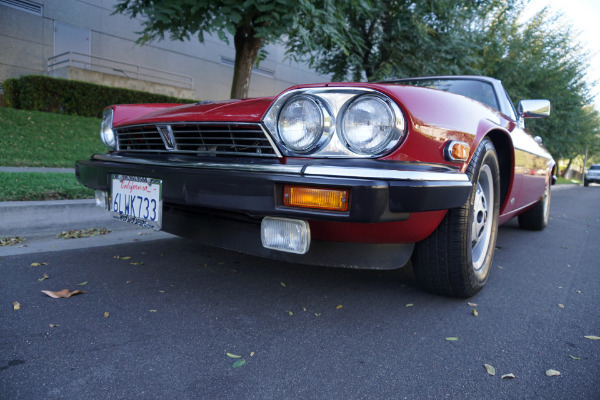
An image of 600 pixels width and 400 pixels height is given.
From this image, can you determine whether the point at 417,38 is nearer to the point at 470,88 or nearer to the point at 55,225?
the point at 470,88

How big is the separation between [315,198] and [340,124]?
322 millimetres

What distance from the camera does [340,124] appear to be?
1635 millimetres

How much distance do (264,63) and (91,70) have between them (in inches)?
285

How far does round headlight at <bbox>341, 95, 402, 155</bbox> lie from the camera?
1604mm

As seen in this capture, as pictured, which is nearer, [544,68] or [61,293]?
[61,293]

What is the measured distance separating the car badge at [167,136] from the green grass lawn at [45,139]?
4.40 meters

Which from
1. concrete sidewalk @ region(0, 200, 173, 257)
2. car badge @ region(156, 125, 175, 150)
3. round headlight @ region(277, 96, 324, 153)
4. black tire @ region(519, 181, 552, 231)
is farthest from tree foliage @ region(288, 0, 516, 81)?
round headlight @ region(277, 96, 324, 153)

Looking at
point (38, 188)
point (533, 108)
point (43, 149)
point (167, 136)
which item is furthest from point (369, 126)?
point (43, 149)

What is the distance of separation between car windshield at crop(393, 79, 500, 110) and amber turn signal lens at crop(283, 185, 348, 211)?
2.01 m

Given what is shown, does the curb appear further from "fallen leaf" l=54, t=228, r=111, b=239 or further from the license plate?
the license plate

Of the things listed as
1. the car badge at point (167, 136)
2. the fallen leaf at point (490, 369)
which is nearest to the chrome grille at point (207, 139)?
the car badge at point (167, 136)

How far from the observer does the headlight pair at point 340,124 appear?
161 cm

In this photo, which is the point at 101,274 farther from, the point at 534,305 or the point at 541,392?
the point at 534,305

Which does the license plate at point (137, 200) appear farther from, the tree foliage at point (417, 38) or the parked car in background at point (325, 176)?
the tree foliage at point (417, 38)
